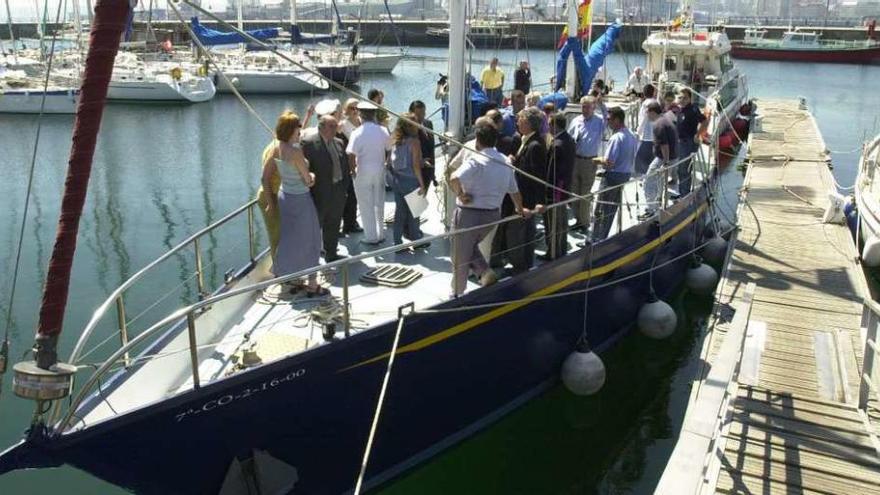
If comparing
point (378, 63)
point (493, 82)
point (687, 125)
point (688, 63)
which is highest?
point (378, 63)

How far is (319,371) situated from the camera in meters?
5.72

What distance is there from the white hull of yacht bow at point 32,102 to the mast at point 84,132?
102 ft

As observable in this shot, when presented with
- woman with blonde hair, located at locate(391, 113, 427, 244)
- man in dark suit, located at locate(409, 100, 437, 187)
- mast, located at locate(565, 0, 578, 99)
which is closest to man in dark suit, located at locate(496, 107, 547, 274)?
woman with blonde hair, located at locate(391, 113, 427, 244)

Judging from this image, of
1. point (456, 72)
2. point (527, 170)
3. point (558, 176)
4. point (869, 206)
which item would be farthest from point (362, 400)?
point (869, 206)

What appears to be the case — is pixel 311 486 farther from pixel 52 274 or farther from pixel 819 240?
pixel 819 240

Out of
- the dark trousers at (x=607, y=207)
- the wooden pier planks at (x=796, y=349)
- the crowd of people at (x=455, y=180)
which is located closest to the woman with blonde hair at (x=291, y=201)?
the crowd of people at (x=455, y=180)

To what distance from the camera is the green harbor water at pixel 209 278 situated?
7.96 m

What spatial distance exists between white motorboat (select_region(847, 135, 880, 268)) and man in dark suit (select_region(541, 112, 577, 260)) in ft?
27.2

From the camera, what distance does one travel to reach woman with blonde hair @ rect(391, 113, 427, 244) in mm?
7742

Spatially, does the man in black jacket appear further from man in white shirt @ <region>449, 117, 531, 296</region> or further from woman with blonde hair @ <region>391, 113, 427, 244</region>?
man in white shirt @ <region>449, 117, 531, 296</region>

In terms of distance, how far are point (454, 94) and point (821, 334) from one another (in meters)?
5.51

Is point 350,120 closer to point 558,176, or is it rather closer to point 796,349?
point 558,176

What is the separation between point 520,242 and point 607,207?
1.84m

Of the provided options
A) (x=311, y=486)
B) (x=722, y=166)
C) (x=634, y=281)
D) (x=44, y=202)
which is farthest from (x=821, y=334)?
(x=44, y=202)
